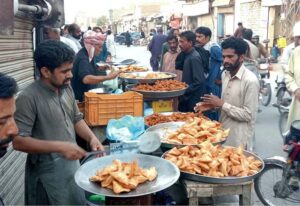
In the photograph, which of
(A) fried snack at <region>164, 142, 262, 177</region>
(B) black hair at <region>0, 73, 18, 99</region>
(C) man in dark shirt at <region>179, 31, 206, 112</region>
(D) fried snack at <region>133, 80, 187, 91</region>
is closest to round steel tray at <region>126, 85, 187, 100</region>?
(D) fried snack at <region>133, 80, 187, 91</region>

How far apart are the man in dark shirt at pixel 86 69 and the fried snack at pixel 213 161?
2.18 meters

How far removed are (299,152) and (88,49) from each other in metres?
3.06

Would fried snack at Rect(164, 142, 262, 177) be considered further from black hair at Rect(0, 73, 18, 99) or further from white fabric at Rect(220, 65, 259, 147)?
black hair at Rect(0, 73, 18, 99)

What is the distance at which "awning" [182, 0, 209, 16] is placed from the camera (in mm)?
30781

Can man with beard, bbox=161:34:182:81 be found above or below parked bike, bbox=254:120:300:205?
above

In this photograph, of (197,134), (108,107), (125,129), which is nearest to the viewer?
(197,134)

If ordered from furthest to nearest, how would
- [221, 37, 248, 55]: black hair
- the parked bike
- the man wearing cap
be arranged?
the man wearing cap < the parked bike < [221, 37, 248, 55]: black hair

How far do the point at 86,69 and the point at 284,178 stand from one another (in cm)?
280

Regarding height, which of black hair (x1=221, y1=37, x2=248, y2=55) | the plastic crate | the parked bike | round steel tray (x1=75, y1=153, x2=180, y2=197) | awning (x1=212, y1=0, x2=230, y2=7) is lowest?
the parked bike

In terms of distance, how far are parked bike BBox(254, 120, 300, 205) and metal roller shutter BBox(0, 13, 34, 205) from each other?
283 centimetres

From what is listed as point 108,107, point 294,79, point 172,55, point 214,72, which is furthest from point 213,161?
point 172,55

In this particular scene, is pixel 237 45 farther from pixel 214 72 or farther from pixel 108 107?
pixel 214 72

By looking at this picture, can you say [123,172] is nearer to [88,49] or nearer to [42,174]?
[42,174]

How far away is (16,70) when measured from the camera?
450 cm
